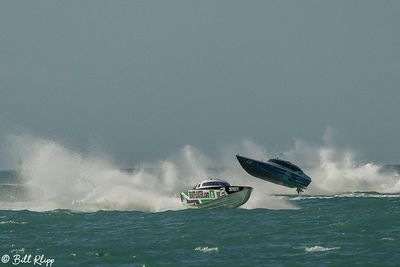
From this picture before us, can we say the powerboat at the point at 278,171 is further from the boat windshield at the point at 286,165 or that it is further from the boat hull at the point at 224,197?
the boat hull at the point at 224,197

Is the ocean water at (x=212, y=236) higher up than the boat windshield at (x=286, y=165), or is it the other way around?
the boat windshield at (x=286, y=165)

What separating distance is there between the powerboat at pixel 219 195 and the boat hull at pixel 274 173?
15.7 metres

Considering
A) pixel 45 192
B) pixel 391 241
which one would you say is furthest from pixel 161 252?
pixel 45 192

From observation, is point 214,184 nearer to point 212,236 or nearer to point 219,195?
point 219,195

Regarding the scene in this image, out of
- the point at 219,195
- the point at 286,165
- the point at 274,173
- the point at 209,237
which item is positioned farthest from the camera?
the point at 286,165

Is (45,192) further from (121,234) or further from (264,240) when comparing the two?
(264,240)

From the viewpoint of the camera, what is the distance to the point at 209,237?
39.9m

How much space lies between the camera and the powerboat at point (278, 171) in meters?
71.1

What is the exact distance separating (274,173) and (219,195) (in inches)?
655

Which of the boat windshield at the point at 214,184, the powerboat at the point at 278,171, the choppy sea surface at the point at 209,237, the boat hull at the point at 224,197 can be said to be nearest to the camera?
the choppy sea surface at the point at 209,237

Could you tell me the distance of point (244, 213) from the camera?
52.2m

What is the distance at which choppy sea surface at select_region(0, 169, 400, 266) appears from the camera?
3300 cm
